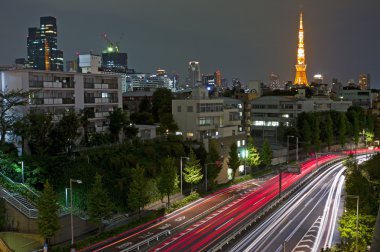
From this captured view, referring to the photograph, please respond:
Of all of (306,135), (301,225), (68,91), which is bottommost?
(301,225)

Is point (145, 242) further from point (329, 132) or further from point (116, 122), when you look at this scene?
point (329, 132)

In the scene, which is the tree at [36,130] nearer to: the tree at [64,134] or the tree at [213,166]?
the tree at [64,134]

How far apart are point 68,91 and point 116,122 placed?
17.6 ft

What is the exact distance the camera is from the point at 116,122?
135ft

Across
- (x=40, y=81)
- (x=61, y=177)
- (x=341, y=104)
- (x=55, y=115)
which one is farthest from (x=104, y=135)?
(x=341, y=104)

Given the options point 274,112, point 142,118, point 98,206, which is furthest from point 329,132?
point 98,206

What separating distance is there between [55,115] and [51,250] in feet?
55.7

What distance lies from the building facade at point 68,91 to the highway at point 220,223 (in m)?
15.9

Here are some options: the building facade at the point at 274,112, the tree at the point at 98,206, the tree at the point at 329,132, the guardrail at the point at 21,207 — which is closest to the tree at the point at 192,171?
the tree at the point at 98,206

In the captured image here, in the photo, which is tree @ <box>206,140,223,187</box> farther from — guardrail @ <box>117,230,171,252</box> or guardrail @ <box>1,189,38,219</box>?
guardrail @ <box>1,189,38,219</box>

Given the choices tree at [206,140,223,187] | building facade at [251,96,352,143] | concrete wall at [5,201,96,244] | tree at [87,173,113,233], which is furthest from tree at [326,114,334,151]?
concrete wall at [5,201,96,244]

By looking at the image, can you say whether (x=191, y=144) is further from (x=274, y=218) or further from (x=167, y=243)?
(x=167, y=243)

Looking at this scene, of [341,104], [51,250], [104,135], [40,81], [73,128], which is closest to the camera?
[51,250]

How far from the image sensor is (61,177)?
29.6 m
